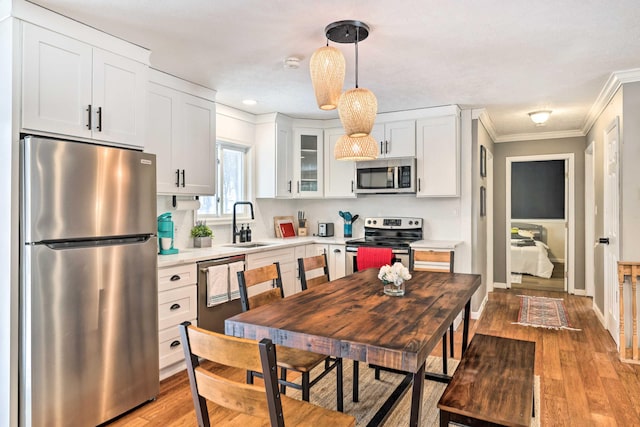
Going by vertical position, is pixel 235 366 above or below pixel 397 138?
below

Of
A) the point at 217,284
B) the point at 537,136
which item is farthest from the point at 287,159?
the point at 537,136

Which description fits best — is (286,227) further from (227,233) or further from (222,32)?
(222,32)

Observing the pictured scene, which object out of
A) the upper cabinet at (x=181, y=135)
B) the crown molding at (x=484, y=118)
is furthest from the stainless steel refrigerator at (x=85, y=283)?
the crown molding at (x=484, y=118)

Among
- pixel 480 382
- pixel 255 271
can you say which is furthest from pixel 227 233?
pixel 480 382

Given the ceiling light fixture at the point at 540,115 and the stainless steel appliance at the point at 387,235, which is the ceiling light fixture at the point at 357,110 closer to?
the stainless steel appliance at the point at 387,235

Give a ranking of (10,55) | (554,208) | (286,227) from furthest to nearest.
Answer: (554,208), (286,227), (10,55)

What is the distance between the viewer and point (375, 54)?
2939 millimetres

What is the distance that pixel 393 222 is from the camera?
510 centimetres

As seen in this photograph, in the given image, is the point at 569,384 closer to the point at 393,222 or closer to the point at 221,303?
the point at 393,222

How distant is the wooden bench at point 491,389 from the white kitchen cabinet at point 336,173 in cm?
298

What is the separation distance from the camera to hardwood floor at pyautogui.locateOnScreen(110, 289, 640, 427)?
2490 mm

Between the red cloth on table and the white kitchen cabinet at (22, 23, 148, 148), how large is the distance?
8.39 ft

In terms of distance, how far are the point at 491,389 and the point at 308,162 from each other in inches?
150

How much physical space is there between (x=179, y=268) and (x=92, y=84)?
4.62ft
